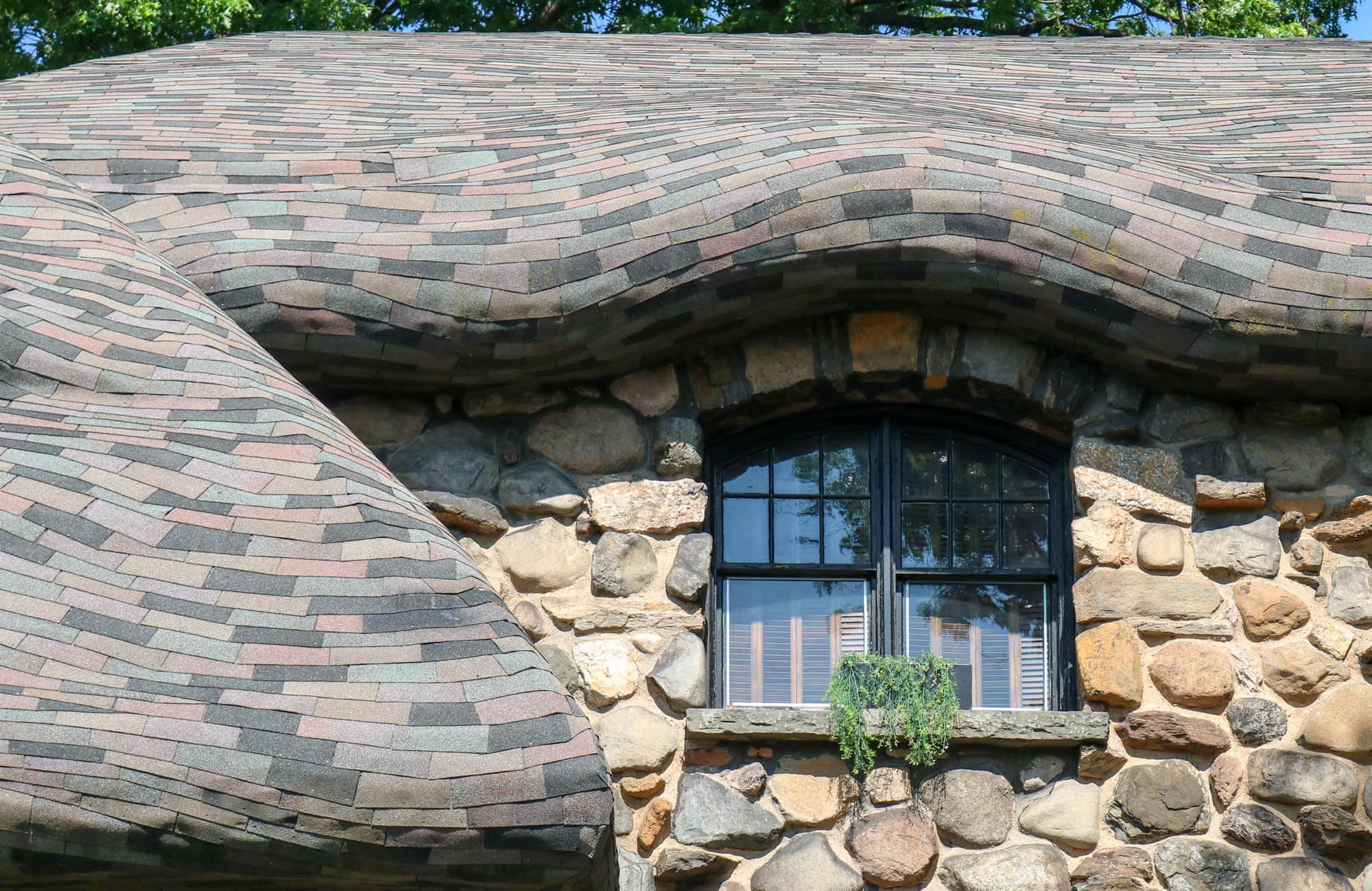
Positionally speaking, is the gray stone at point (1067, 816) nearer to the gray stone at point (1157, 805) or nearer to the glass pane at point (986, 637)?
the gray stone at point (1157, 805)

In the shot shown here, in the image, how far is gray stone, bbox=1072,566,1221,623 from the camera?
4547 millimetres

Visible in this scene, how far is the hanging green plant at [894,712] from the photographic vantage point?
434cm

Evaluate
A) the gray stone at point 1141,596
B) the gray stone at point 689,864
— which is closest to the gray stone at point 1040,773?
the gray stone at point 1141,596

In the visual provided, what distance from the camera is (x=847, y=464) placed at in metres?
5.08

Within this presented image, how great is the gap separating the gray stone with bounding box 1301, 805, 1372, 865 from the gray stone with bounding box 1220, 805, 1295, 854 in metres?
0.06

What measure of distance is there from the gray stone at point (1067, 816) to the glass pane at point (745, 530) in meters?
1.25

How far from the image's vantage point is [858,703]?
440 cm

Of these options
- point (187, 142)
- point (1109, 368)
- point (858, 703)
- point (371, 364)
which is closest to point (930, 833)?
point (858, 703)

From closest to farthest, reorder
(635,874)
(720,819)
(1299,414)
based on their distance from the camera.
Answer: (635,874) < (720,819) < (1299,414)

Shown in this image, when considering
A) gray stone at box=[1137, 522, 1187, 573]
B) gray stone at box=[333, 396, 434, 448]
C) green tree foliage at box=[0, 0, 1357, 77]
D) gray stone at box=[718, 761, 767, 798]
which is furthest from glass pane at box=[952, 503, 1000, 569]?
green tree foliage at box=[0, 0, 1357, 77]

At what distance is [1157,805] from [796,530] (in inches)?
58.9

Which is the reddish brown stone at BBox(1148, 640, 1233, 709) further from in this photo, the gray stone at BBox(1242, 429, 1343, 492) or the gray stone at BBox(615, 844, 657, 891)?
the gray stone at BBox(615, 844, 657, 891)

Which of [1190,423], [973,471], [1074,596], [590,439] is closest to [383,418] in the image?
[590,439]

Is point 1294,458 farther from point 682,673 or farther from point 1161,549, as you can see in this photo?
point 682,673
